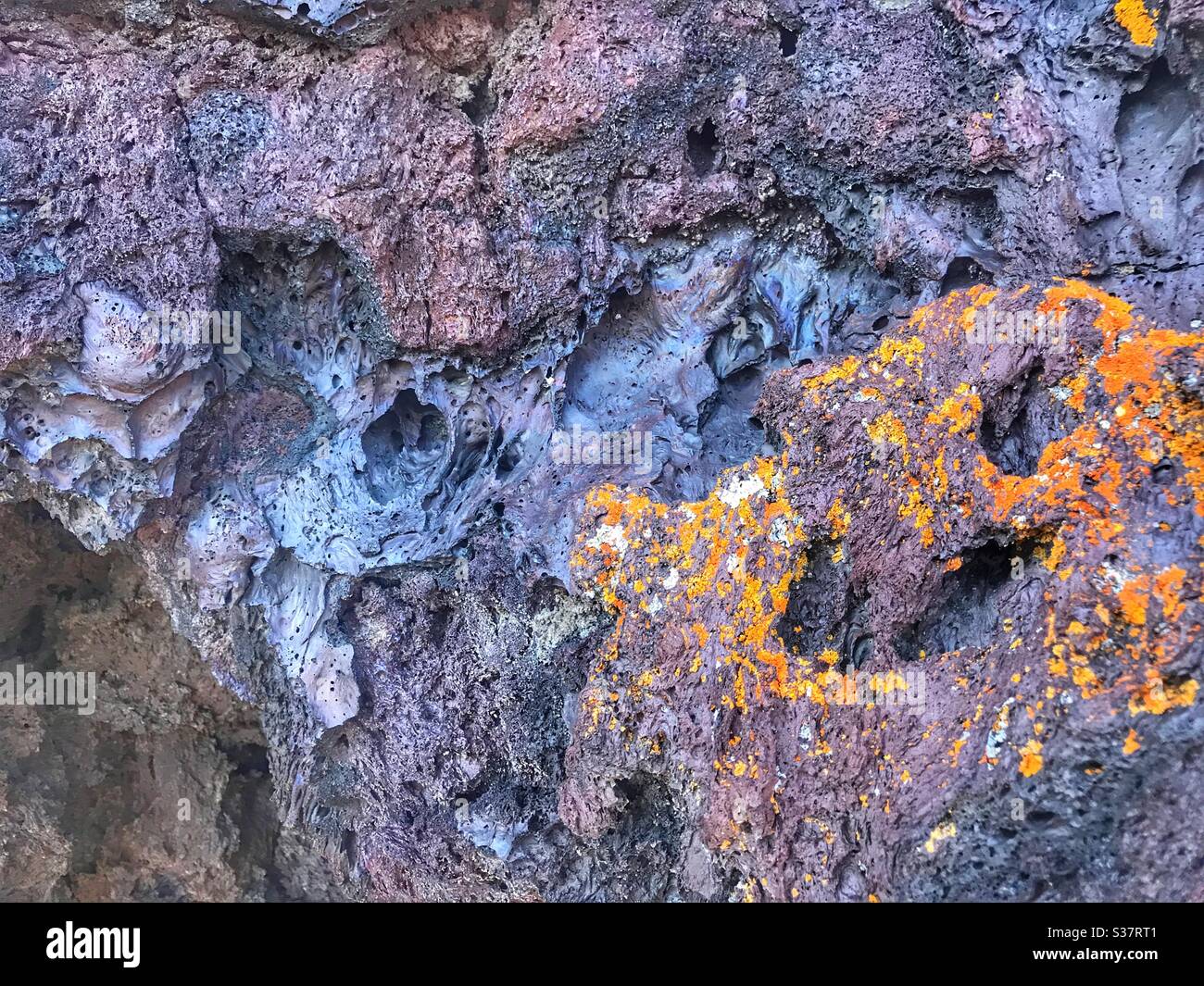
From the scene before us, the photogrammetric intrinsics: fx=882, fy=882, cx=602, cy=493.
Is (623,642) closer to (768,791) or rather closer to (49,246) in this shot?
(768,791)

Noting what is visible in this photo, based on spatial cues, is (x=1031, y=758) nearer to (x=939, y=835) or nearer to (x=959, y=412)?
(x=939, y=835)

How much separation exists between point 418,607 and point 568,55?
2.48 m

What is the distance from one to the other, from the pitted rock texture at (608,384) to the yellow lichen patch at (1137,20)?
0.02 metres

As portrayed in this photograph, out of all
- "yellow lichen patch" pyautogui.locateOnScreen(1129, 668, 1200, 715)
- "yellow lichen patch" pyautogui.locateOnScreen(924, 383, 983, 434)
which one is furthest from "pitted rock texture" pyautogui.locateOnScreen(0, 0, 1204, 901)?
"yellow lichen patch" pyautogui.locateOnScreen(1129, 668, 1200, 715)

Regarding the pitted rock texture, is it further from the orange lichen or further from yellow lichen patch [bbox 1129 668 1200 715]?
yellow lichen patch [bbox 1129 668 1200 715]

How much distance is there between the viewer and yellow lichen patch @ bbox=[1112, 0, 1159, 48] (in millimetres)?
3182

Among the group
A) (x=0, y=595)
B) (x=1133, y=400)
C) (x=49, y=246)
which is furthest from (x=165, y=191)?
(x=1133, y=400)

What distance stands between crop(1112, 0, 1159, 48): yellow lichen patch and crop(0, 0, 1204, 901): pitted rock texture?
23mm

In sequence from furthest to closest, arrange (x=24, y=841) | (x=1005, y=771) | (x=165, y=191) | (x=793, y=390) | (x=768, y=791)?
1. (x=24, y=841)
2. (x=165, y=191)
3. (x=793, y=390)
4. (x=768, y=791)
5. (x=1005, y=771)

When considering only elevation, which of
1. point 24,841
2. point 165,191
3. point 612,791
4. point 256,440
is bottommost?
point 24,841

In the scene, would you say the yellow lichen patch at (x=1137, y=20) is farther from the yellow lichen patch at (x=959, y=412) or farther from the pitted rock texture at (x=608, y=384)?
the yellow lichen patch at (x=959, y=412)

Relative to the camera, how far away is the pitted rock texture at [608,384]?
3020 millimetres

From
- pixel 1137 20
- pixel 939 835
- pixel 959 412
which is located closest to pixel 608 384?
pixel 959 412

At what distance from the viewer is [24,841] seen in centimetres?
466
